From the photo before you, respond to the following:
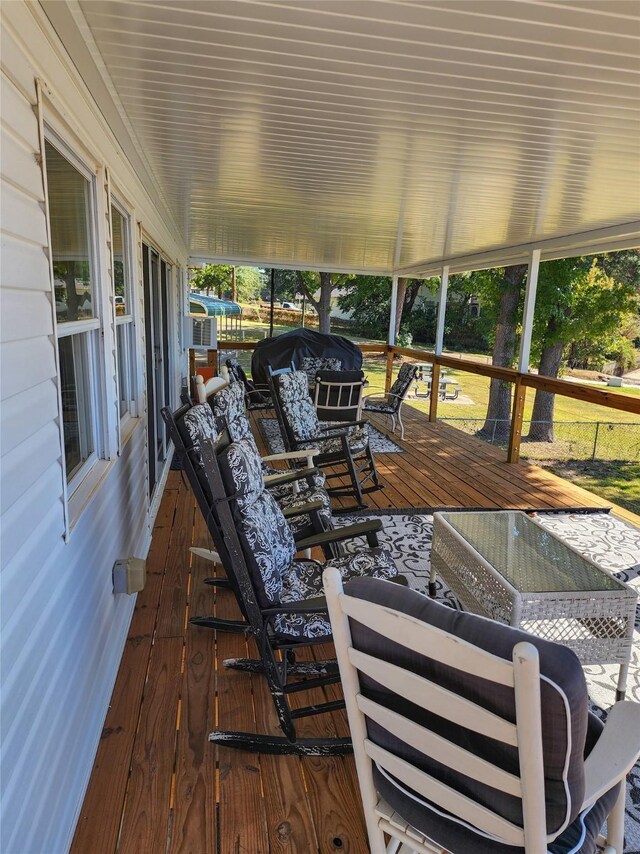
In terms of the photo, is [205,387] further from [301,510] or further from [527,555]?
[527,555]

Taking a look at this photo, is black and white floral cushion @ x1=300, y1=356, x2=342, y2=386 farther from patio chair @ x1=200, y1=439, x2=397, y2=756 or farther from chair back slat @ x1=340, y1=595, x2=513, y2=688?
chair back slat @ x1=340, y1=595, x2=513, y2=688

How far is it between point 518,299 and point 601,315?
153 centimetres

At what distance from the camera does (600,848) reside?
64.0 inches

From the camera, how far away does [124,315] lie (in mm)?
3090

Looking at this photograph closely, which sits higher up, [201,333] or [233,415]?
[201,333]

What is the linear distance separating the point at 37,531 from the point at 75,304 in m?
0.97

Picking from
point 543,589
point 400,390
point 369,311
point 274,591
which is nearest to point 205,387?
point 274,591

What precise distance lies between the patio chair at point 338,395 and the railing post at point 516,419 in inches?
66.7

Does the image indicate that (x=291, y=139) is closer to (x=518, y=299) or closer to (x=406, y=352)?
(x=406, y=352)

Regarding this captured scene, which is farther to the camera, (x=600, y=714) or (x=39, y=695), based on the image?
(x=600, y=714)

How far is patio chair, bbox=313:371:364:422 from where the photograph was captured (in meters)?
6.22

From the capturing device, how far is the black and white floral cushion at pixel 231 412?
3.07 meters

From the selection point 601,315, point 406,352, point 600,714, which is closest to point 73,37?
point 600,714

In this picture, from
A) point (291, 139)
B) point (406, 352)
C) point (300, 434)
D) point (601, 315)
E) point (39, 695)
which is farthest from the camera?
point (601, 315)
